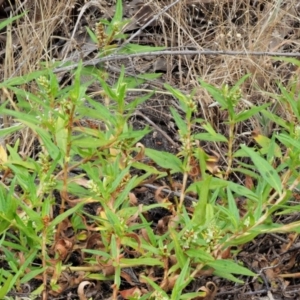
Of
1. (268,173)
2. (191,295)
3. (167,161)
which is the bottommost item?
(191,295)

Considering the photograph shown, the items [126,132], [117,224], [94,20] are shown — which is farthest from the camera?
[94,20]

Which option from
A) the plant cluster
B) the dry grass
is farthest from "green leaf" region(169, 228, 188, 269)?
the dry grass

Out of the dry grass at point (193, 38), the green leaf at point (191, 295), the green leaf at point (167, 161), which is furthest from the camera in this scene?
the dry grass at point (193, 38)

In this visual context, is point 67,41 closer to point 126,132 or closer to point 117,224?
point 126,132

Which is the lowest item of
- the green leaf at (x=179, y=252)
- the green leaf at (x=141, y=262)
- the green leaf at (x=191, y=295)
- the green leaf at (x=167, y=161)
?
the green leaf at (x=191, y=295)

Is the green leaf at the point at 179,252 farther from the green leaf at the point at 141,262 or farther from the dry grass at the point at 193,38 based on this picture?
the dry grass at the point at 193,38

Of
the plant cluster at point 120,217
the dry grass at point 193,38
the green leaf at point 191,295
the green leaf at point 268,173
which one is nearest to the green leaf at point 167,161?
the plant cluster at point 120,217

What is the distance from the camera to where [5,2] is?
317 cm

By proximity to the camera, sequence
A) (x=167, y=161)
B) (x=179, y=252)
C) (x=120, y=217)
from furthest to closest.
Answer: (x=167, y=161), (x=120, y=217), (x=179, y=252)

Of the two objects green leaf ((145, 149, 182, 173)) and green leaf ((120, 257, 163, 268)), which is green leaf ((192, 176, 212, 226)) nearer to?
green leaf ((120, 257, 163, 268))

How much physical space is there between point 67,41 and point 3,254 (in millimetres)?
1220

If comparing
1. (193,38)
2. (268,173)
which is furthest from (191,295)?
(193,38)

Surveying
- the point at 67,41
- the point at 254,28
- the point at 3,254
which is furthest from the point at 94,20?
the point at 3,254

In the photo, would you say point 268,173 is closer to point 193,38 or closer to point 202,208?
point 202,208
